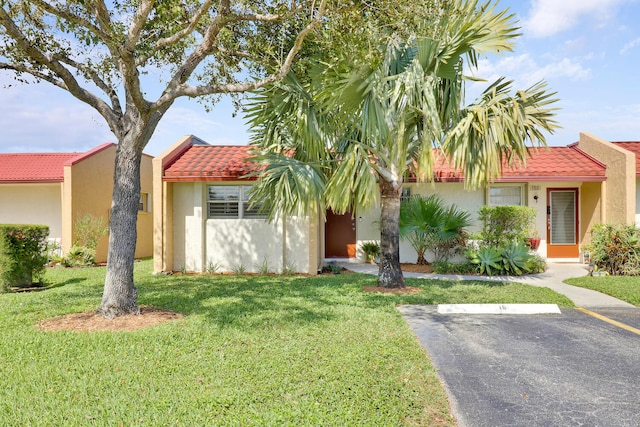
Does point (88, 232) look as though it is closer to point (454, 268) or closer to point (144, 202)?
point (144, 202)

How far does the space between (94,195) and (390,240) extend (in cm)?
1187

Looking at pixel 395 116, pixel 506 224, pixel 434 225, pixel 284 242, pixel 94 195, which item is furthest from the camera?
pixel 94 195

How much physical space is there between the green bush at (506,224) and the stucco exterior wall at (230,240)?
16.3ft

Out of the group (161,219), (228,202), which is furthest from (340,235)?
(161,219)

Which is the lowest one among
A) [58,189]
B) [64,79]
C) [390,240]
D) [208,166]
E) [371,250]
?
[371,250]

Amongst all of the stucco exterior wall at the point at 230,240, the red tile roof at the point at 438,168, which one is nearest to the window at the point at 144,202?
the red tile roof at the point at 438,168

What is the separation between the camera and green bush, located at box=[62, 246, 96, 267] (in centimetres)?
1325

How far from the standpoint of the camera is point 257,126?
9250 mm

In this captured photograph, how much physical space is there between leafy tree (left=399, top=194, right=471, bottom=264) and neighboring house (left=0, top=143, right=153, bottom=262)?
10.7m

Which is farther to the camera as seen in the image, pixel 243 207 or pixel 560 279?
pixel 243 207

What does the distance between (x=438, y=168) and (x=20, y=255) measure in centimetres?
1150

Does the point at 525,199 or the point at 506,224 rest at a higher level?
the point at 525,199

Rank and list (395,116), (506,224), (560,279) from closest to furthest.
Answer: (395,116) → (560,279) → (506,224)

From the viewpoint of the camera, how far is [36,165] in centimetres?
1552
